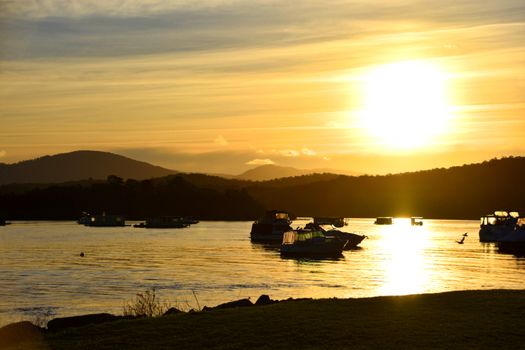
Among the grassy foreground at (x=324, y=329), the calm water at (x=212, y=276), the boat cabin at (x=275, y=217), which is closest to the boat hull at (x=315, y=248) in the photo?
the calm water at (x=212, y=276)

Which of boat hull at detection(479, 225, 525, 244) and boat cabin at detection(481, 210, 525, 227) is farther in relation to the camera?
boat cabin at detection(481, 210, 525, 227)

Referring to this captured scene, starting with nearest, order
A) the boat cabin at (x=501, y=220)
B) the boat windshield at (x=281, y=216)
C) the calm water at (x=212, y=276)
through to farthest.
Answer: the calm water at (x=212, y=276) < the boat cabin at (x=501, y=220) < the boat windshield at (x=281, y=216)

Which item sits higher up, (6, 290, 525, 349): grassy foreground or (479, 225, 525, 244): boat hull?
(479, 225, 525, 244): boat hull

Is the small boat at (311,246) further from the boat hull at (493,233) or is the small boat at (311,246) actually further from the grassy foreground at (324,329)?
the grassy foreground at (324,329)

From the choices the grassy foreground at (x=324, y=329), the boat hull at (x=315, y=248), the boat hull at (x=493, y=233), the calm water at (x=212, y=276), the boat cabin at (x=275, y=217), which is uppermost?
the boat cabin at (x=275, y=217)

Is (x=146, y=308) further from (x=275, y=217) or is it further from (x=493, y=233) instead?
(x=275, y=217)

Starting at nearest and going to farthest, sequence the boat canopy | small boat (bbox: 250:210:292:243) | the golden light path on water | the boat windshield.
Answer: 1. the golden light path on water
2. the boat canopy
3. small boat (bbox: 250:210:292:243)
4. the boat windshield

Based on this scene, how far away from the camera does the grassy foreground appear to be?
21.6 m

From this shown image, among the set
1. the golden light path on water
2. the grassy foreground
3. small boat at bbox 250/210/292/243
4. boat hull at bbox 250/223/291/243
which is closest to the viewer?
the grassy foreground

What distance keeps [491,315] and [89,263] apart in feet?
224

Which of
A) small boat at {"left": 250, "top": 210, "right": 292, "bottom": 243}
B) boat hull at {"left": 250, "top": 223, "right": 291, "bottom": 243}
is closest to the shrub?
boat hull at {"left": 250, "top": 223, "right": 291, "bottom": 243}

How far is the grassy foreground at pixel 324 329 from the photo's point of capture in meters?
21.6

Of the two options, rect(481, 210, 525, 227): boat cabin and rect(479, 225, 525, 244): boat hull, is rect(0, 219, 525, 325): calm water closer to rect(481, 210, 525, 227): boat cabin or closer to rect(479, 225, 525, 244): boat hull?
rect(479, 225, 525, 244): boat hull

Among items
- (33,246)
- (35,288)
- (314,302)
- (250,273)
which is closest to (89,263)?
(250,273)
